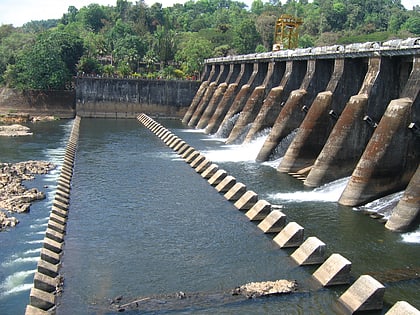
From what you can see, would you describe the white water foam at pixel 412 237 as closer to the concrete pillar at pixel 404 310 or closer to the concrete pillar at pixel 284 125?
the concrete pillar at pixel 404 310

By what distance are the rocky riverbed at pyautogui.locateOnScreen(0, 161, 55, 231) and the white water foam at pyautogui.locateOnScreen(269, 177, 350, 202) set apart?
14015 millimetres

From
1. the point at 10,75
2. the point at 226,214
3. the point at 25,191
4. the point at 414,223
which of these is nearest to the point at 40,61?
the point at 10,75

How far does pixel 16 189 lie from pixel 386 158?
21522mm

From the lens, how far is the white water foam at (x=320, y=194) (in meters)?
31.4

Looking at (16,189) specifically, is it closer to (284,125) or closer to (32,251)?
(32,251)

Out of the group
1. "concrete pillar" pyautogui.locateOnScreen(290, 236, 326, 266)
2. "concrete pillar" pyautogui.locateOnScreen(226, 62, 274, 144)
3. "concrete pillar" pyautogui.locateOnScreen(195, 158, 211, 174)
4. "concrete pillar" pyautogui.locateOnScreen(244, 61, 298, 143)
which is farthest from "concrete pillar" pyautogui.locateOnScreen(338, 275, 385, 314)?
"concrete pillar" pyautogui.locateOnScreen(226, 62, 274, 144)

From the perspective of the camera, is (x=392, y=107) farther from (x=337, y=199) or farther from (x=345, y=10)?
(x=345, y=10)

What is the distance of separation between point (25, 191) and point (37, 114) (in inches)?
1958

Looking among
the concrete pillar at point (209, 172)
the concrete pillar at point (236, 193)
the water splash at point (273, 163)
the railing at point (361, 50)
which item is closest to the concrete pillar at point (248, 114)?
the railing at point (361, 50)

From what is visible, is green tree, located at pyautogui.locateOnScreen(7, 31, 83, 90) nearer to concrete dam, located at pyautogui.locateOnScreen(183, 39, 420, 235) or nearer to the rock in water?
concrete dam, located at pyautogui.locateOnScreen(183, 39, 420, 235)

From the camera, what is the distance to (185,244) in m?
23.5

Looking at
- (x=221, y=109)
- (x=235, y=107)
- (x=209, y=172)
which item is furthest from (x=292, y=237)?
(x=221, y=109)

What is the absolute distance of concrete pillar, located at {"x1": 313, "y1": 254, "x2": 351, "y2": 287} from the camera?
A: 63.8 ft

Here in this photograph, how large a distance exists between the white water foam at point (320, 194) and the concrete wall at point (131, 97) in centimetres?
5280
